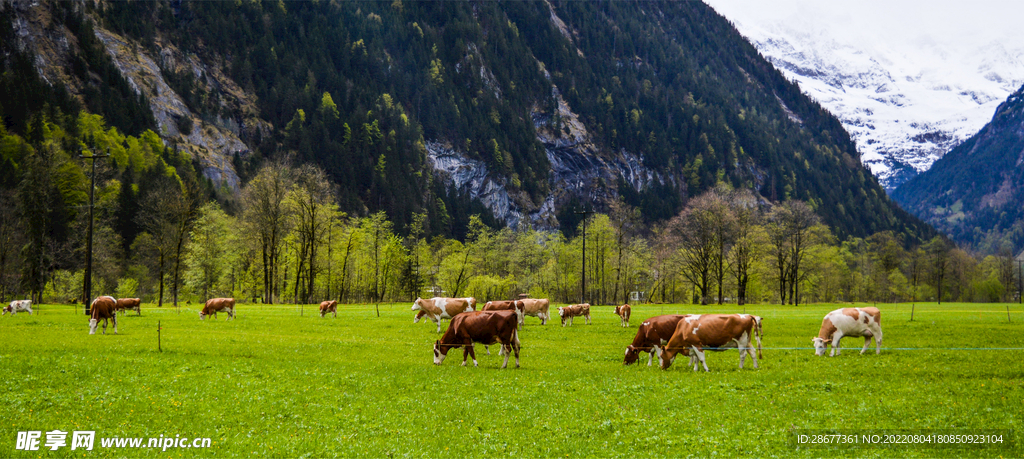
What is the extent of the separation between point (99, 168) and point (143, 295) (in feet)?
63.4

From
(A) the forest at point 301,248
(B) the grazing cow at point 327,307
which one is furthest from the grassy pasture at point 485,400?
(A) the forest at point 301,248

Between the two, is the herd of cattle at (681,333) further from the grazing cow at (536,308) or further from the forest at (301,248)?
the forest at (301,248)

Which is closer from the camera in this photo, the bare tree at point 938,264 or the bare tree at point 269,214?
the bare tree at point 269,214

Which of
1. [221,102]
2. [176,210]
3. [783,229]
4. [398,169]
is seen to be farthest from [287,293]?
[221,102]

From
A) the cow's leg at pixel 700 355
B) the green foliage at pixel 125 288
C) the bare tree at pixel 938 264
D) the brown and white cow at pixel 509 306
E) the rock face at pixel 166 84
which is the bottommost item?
the green foliage at pixel 125 288

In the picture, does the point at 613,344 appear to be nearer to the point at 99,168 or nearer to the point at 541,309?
the point at 541,309

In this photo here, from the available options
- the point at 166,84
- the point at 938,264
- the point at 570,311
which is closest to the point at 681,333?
the point at 570,311

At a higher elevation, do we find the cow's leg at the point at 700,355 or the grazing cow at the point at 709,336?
the grazing cow at the point at 709,336

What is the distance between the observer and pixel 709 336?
60.7ft

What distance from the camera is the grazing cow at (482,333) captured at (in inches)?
751

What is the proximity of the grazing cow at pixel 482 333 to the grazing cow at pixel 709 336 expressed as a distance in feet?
16.7

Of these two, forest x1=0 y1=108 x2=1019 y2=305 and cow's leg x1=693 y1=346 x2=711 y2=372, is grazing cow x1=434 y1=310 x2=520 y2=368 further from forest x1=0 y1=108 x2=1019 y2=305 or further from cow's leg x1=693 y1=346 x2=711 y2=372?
forest x1=0 y1=108 x2=1019 y2=305

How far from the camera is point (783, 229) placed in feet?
271

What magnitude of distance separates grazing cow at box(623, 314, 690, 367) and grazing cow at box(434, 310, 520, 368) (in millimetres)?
4065
